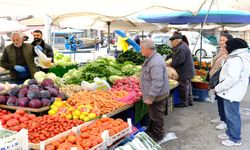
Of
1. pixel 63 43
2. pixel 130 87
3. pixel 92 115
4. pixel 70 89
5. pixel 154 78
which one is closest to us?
pixel 92 115

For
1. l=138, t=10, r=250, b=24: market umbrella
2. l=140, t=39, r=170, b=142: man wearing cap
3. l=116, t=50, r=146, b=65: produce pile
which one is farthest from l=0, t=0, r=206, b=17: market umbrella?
l=138, t=10, r=250, b=24: market umbrella

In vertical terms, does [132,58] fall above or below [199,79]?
above

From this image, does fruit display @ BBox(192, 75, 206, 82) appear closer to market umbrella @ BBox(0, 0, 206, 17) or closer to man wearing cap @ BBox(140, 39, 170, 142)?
market umbrella @ BBox(0, 0, 206, 17)

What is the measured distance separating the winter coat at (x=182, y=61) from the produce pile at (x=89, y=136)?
374 cm

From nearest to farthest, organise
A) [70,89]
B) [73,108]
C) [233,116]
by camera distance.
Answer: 1. [73,108]
2. [233,116]
3. [70,89]

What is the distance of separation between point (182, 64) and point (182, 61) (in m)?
0.15

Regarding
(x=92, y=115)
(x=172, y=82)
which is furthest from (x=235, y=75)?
(x=172, y=82)

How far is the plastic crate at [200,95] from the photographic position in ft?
26.7

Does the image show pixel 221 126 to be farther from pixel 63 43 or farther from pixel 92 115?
pixel 63 43

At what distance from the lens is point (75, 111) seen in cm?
399

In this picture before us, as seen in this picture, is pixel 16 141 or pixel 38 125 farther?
pixel 38 125

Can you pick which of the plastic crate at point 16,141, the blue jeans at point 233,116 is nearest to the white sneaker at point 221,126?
the blue jeans at point 233,116

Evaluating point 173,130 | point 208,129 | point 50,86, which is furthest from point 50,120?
point 208,129

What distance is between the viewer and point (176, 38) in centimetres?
698
